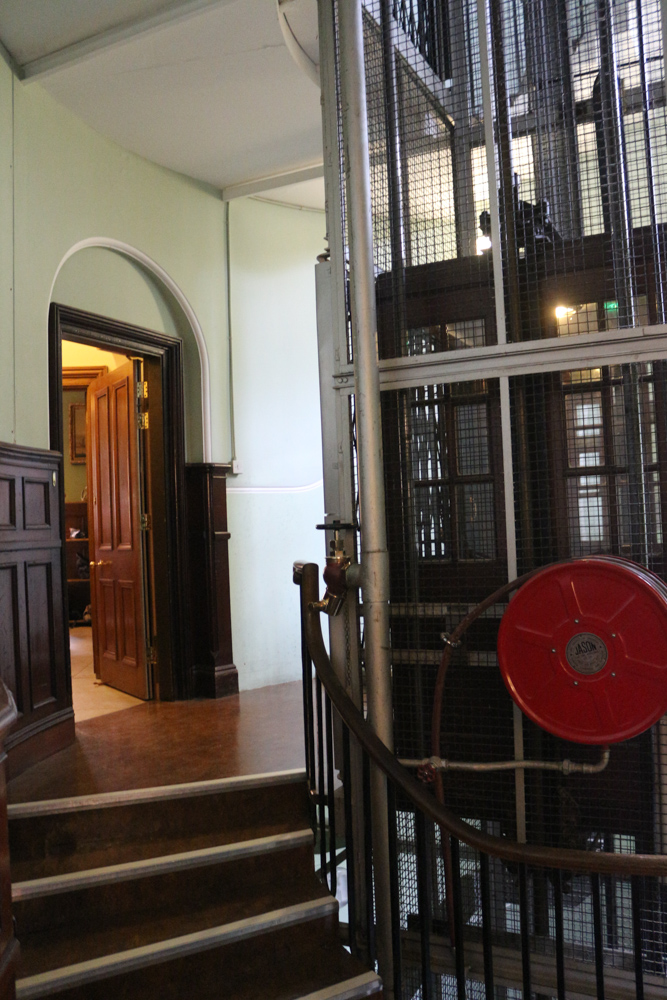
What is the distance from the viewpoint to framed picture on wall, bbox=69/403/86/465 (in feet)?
29.8

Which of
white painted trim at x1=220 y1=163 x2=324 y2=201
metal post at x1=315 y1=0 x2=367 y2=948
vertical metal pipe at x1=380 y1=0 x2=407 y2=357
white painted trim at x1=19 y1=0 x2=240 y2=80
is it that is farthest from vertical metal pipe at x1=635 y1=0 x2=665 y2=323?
white painted trim at x1=220 y1=163 x2=324 y2=201

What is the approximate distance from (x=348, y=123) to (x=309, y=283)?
3151 mm

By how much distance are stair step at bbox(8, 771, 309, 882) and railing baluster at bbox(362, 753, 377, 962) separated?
0.56 meters

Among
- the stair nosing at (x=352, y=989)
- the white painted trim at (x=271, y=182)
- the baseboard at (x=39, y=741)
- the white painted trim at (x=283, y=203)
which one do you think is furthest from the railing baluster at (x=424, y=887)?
the white painted trim at (x=283, y=203)

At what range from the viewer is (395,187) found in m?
2.96

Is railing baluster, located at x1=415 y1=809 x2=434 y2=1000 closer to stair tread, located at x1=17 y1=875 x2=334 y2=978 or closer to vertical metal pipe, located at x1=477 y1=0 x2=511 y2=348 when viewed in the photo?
stair tread, located at x1=17 y1=875 x2=334 y2=978

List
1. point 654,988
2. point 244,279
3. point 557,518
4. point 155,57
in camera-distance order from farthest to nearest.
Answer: point 244,279, point 155,57, point 557,518, point 654,988

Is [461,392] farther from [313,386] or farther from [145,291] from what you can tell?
[313,386]

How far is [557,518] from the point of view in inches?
109

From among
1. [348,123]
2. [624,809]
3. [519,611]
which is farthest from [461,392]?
[624,809]

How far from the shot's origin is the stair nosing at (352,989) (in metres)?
2.45

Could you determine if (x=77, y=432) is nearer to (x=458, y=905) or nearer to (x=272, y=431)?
(x=272, y=431)

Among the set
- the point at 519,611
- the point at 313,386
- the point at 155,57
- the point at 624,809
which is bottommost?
the point at 624,809

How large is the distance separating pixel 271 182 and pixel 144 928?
4.19 metres
